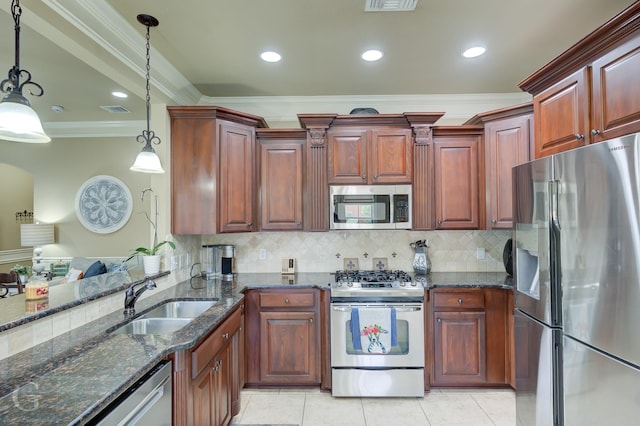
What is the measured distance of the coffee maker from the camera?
10.9 feet

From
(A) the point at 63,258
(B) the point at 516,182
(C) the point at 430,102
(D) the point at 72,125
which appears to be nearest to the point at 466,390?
(B) the point at 516,182

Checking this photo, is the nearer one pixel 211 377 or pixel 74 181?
pixel 211 377

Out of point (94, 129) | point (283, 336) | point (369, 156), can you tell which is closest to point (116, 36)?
point (369, 156)

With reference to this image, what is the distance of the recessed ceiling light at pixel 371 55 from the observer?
260cm

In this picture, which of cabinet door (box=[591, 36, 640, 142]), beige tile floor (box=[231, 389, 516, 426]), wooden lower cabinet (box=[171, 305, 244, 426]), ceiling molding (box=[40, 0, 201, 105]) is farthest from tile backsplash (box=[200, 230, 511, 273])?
cabinet door (box=[591, 36, 640, 142])

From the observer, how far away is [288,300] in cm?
294

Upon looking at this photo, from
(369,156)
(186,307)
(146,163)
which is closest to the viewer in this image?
(146,163)

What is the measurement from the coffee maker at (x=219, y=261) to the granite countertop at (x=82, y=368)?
994 mm

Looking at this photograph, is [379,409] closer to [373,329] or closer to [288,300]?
[373,329]

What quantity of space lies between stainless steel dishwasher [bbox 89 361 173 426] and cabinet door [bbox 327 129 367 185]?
7.08 ft

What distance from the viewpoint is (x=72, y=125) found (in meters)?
4.62

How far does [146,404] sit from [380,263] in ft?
8.43

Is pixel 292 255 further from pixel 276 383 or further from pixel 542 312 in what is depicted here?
pixel 542 312

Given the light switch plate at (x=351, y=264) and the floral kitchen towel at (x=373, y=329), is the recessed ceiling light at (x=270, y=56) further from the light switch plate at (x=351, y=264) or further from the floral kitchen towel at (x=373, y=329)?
the floral kitchen towel at (x=373, y=329)
